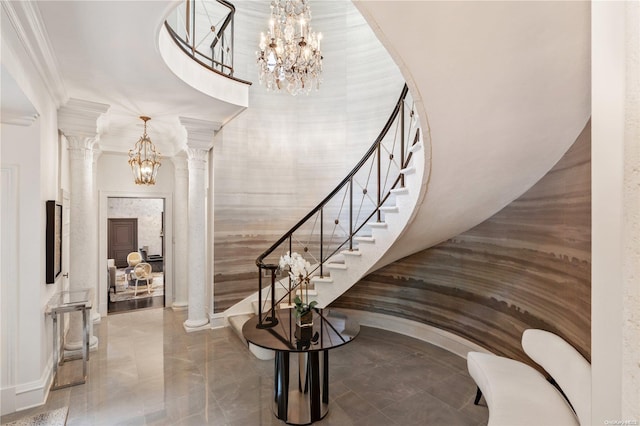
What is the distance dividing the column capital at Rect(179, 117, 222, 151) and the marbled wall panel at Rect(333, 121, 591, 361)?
11.1 feet

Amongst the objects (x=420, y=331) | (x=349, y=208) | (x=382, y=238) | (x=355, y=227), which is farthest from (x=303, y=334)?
(x=349, y=208)

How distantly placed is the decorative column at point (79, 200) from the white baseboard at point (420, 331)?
133 inches

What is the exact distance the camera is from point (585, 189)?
7.95 ft

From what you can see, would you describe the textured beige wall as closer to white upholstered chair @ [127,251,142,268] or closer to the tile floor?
the tile floor

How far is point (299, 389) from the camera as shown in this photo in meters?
2.57

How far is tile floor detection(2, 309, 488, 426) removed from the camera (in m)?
2.65

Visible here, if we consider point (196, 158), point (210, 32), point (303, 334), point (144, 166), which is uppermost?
point (210, 32)

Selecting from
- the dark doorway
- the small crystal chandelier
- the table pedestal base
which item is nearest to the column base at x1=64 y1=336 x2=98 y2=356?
the small crystal chandelier

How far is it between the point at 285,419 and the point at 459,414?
1489mm

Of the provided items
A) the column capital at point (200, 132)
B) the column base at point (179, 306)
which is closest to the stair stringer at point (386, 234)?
the column capital at point (200, 132)

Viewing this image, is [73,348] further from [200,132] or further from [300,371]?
[200,132]

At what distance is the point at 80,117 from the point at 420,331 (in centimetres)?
526

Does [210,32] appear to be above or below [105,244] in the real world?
above

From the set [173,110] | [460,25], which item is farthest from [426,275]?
[173,110]
